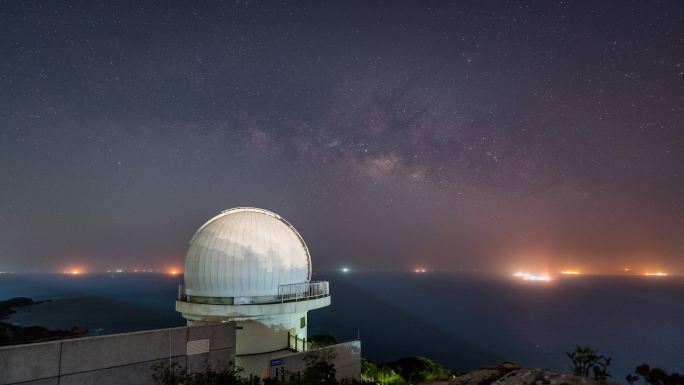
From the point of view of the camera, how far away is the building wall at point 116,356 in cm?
1059

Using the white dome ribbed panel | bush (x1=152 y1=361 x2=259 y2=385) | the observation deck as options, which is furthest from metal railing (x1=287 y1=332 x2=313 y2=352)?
bush (x1=152 y1=361 x2=259 y2=385)

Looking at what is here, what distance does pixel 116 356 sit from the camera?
1199 cm

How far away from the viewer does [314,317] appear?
11419 centimetres

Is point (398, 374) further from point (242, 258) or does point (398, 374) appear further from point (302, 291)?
point (242, 258)

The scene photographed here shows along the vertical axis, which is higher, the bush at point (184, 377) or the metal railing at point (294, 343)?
the bush at point (184, 377)

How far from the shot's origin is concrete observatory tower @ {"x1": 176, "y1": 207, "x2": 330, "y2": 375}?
59.1 feet

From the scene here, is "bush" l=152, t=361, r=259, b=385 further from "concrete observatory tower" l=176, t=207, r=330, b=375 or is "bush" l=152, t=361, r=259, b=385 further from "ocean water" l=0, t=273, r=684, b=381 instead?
"ocean water" l=0, t=273, r=684, b=381

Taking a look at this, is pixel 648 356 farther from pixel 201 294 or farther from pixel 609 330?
pixel 201 294

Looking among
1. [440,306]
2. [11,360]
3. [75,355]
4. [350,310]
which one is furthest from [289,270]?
[440,306]

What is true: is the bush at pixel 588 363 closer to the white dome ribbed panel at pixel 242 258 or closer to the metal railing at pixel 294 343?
the metal railing at pixel 294 343

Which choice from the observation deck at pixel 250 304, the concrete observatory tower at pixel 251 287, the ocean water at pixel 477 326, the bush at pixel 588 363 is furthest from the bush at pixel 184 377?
the ocean water at pixel 477 326

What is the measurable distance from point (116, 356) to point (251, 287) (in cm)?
709

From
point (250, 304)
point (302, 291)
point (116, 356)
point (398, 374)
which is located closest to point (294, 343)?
point (302, 291)

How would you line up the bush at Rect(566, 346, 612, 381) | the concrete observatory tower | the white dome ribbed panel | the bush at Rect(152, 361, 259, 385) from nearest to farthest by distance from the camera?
the bush at Rect(152, 361, 259, 385) → the bush at Rect(566, 346, 612, 381) → the concrete observatory tower → the white dome ribbed panel
